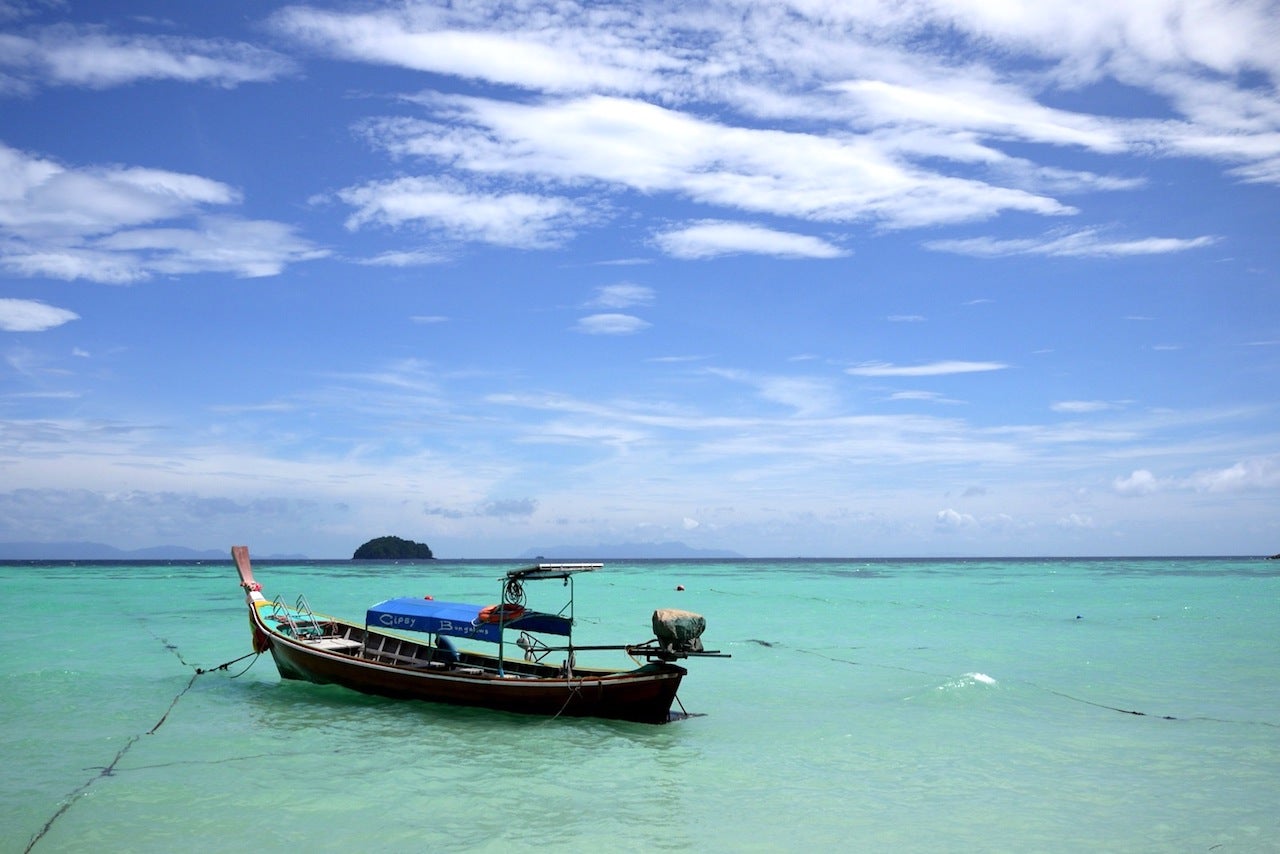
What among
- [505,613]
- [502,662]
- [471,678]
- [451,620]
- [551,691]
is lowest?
[551,691]

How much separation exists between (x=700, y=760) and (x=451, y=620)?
5898mm

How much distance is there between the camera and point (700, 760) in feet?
49.2

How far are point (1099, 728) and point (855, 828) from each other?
830 cm

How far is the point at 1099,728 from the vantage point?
57.4 ft

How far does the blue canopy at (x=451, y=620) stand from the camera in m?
17.6

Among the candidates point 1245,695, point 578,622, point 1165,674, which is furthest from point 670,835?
point 578,622

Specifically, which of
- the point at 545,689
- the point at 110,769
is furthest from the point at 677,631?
the point at 110,769

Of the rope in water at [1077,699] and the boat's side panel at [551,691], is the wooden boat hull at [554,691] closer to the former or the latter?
the boat's side panel at [551,691]

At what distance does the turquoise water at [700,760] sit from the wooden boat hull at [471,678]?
1.16ft

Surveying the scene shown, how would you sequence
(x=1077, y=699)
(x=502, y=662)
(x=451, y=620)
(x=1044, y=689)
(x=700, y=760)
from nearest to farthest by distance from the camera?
1. (x=700, y=760)
2. (x=451, y=620)
3. (x=502, y=662)
4. (x=1077, y=699)
5. (x=1044, y=689)

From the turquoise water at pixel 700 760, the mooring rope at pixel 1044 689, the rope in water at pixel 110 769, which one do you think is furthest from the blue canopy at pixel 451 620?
the mooring rope at pixel 1044 689

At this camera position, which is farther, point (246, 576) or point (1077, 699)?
point (246, 576)

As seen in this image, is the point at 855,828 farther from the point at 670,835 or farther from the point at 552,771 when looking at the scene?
the point at 552,771

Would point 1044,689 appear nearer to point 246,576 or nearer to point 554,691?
point 554,691
